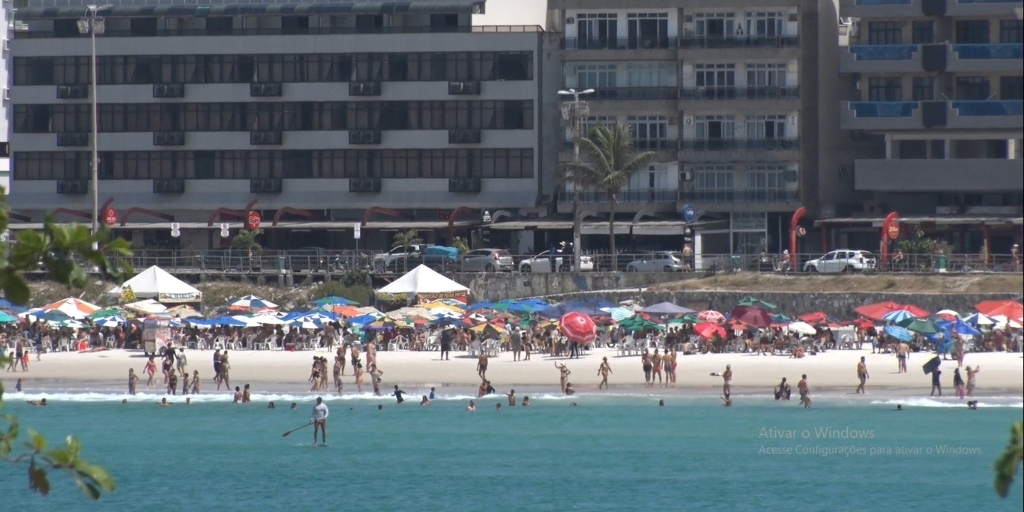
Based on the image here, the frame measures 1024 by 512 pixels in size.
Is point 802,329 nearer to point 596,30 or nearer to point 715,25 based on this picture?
point 715,25

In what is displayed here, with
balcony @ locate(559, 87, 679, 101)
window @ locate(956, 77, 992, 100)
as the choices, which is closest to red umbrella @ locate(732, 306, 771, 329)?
window @ locate(956, 77, 992, 100)

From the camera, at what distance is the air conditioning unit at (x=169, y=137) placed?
231ft

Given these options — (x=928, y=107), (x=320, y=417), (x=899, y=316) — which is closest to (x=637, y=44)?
(x=928, y=107)

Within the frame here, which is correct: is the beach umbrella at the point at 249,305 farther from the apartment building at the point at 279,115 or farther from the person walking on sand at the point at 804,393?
the person walking on sand at the point at 804,393

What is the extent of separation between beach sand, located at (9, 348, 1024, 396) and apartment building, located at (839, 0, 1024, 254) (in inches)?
624

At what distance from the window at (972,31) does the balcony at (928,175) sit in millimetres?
4877

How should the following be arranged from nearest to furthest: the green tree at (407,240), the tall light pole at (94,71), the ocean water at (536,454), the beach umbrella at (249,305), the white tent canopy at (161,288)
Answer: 1. the ocean water at (536,454)
2. the white tent canopy at (161,288)
3. the beach umbrella at (249,305)
4. the tall light pole at (94,71)
5. the green tree at (407,240)

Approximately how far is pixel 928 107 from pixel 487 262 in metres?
19.2

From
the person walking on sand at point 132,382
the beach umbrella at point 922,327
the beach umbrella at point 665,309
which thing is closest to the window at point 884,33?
the beach umbrella at point 665,309

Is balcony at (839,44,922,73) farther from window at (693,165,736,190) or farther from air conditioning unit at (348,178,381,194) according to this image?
air conditioning unit at (348,178,381,194)

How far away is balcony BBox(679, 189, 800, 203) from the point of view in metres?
65.5

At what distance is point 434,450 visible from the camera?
3894 cm

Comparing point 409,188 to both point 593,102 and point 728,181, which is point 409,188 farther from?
point 728,181

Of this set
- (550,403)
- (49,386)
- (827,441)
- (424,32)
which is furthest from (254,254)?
(827,441)
